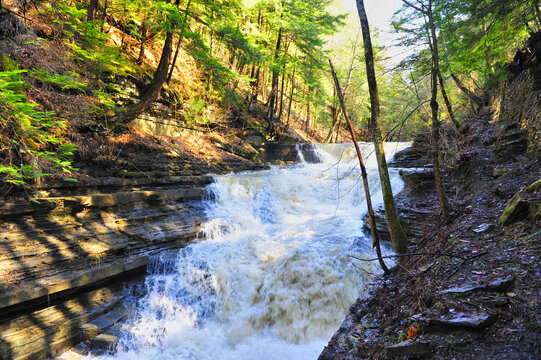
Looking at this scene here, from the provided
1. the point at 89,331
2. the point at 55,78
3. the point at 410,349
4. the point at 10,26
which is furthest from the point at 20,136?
the point at 410,349

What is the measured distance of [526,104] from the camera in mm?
6672

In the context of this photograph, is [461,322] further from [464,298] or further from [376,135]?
[376,135]

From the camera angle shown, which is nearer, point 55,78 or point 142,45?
point 55,78

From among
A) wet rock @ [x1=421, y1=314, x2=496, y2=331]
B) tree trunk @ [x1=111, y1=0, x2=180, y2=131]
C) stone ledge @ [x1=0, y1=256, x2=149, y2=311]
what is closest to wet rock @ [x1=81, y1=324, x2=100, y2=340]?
stone ledge @ [x1=0, y1=256, x2=149, y2=311]

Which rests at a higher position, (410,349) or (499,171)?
(499,171)

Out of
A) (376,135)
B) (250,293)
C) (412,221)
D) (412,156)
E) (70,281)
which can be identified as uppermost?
(376,135)

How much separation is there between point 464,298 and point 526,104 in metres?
7.20

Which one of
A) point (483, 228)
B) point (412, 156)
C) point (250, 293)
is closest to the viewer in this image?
point (483, 228)

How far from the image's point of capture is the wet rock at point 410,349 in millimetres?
2184

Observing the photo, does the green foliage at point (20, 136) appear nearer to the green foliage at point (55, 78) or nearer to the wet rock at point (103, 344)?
the green foliage at point (55, 78)

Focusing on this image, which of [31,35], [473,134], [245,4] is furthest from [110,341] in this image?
[245,4]

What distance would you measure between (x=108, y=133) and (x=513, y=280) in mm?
10036

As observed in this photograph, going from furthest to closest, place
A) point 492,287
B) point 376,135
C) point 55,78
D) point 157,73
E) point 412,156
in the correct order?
point 412,156, point 157,73, point 55,78, point 376,135, point 492,287

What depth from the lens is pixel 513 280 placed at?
2514 millimetres
